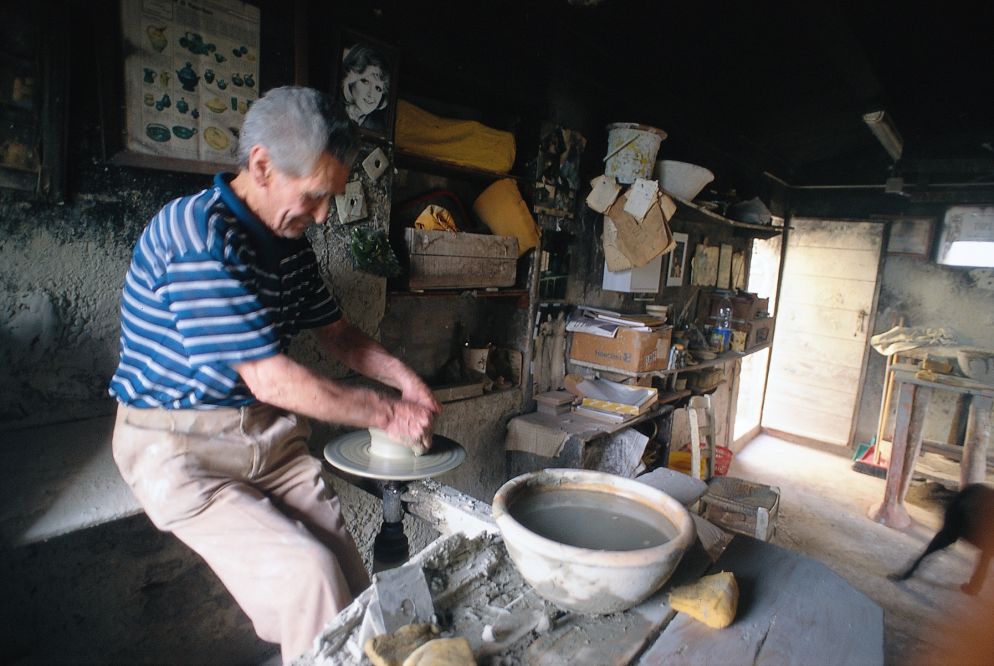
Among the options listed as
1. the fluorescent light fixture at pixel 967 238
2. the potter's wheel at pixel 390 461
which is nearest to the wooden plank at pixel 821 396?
the fluorescent light fixture at pixel 967 238

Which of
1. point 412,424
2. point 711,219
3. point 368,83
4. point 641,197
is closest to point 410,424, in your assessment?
point 412,424

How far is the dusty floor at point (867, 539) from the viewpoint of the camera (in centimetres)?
383

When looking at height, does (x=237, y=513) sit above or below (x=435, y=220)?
below

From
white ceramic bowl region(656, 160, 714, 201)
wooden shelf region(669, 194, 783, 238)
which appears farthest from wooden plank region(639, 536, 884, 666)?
white ceramic bowl region(656, 160, 714, 201)

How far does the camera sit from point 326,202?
1704mm

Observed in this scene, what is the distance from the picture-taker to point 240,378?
5.43ft

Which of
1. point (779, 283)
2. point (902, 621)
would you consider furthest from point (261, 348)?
point (779, 283)

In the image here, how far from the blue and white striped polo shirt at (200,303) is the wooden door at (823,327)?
23.3ft

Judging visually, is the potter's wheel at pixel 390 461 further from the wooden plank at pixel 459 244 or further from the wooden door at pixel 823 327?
the wooden door at pixel 823 327

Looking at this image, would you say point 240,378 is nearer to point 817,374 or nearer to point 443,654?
point 443,654

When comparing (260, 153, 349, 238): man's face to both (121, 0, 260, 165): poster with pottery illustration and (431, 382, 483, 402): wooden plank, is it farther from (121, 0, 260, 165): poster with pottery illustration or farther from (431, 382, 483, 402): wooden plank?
(431, 382, 483, 402): wooden plank

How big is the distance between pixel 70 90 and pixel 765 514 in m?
4.09

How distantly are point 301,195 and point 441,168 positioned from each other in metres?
1.61

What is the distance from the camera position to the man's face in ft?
5.24
